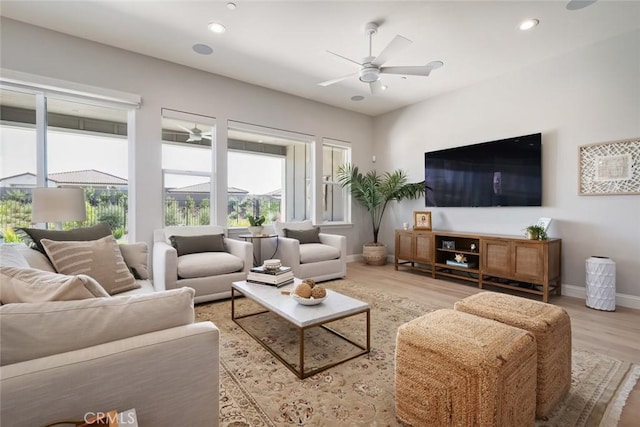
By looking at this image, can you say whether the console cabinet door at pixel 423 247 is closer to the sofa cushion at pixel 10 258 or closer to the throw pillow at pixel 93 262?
the throw pillow at pixel 93 262

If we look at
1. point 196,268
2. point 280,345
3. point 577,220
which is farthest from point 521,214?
point 196,268

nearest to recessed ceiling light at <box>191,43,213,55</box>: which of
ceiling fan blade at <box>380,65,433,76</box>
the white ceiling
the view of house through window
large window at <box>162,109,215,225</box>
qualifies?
the white ceiling

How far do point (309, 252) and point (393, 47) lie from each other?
8.47ft

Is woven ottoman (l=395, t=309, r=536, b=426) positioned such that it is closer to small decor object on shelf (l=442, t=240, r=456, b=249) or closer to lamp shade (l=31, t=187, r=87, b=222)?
lamp shade (l=31, t=187, r=87, b=222)

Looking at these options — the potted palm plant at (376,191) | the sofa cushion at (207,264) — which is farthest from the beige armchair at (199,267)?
the potted palm plant at (376,191)

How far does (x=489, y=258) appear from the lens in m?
3.77

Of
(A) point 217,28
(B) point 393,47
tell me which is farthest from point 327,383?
(A) point 217,28

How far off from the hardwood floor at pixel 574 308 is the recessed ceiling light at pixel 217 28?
347 cm

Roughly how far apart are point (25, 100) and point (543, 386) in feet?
16.5

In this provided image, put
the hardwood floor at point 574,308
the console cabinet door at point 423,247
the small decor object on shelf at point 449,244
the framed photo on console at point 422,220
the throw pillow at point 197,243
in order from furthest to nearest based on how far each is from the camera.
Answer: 1. the framed photo on console at point 422,220
2. the console cabinet door at point 423,247
3. the small decor object on shelf at point 449,244
4. the throw pillow at point 197,243
5. the hardwood floor at point 574,308

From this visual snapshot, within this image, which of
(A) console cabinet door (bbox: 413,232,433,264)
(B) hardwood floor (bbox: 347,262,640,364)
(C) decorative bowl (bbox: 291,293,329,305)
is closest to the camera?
(C) decorative bowl (bbox: 291,293,329,305)

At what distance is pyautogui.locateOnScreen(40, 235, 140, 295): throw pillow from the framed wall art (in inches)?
187

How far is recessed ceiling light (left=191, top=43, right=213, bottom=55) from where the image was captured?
3.41 m

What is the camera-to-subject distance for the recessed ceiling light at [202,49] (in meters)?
3.41
